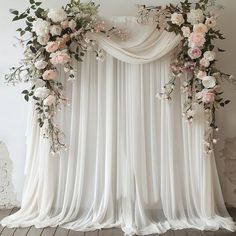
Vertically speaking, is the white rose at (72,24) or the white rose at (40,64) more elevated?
the white rose at (72,24)

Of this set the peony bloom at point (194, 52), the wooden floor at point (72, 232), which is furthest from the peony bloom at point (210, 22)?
the wooden floor at point (72, 232)

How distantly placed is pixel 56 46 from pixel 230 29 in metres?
1.75

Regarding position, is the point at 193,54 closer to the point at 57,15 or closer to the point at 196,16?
the point at 196,16

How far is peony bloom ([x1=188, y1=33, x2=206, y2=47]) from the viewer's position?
3061 millimetres

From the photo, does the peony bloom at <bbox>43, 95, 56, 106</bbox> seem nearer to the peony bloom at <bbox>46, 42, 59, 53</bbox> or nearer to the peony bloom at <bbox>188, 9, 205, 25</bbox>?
the peony bloom at <bbox>46, 42, 59, 53</bbox>

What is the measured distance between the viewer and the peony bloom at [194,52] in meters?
3.10

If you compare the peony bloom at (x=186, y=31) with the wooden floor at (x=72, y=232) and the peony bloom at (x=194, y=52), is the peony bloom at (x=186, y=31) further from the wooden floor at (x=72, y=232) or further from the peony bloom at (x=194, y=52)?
the wooden floor at (x=72, y=232)

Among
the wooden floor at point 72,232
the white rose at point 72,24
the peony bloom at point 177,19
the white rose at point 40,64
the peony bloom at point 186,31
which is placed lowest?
the wooden floor at point 72,232

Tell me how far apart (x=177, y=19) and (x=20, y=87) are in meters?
1.66

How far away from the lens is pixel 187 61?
127 inches

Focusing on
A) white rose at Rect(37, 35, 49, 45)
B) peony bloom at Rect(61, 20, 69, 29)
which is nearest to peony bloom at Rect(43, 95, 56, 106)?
white rose at Rect(37, 35, 49, 45)

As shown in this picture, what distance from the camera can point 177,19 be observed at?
3.13m

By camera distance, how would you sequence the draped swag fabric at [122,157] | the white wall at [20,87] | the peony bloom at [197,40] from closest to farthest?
the peony bloom at [197,40] → the draped swag fabric at [122,157] → the white wall at [20,87]

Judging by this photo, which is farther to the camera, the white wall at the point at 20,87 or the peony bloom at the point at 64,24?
the white wall at the point at 20,87
